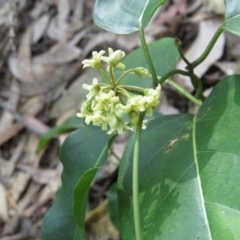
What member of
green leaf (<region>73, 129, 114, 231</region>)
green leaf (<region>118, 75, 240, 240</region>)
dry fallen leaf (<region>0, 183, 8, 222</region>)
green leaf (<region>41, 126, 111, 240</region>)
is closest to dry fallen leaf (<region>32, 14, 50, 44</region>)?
dry fallen leaf (<region>0, 183, 8, 222</region>)

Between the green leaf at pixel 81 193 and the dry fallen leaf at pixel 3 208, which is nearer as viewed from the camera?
the green leaf at pixel 81 193

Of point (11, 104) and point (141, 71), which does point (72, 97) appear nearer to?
point (11, 104)

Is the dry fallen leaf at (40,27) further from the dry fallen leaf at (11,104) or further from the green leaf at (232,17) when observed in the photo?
the green leaf at (232,17)

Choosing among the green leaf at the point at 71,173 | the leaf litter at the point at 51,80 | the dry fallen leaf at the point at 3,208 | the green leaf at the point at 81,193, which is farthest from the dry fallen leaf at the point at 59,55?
the green leaf at the point at 81,193

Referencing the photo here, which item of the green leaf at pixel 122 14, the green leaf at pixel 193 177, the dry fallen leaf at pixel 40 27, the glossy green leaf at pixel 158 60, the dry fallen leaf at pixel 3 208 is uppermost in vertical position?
the green leaf at pixel 122 14

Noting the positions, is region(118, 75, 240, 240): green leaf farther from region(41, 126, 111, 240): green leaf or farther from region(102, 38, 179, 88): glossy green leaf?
region(102, 38, 179, 88): glossy green leaf

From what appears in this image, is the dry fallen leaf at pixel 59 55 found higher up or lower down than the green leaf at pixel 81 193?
lower down
